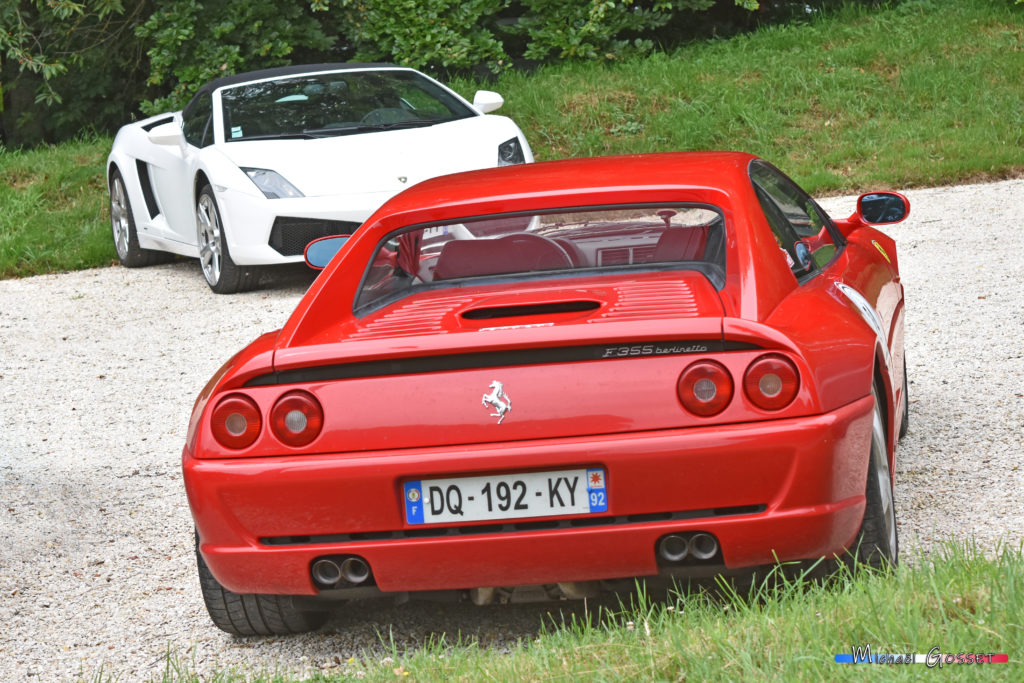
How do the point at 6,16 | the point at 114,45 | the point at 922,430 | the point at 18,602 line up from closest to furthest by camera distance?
the point at 18,602 < the point at 922,430 < the point at 6,16 < the point at 114,45

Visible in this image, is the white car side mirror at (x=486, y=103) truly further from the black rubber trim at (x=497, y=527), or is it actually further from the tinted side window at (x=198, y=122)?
the black rubber trim at (x=497, y=527)

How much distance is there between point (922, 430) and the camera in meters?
5.32

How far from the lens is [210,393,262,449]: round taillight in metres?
3.38

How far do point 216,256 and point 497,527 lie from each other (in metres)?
6.71

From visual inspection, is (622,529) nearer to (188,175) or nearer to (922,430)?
(922,430)

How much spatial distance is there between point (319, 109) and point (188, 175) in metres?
1.06

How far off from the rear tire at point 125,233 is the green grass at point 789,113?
1.54 feet

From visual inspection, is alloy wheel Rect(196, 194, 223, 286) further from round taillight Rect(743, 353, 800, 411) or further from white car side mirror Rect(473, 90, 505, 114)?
round taillight Rect(743, 353, 800, 411)

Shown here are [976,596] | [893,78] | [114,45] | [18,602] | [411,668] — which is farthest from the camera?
[114,45]

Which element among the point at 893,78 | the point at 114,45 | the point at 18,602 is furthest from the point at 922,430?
the point at 114,45

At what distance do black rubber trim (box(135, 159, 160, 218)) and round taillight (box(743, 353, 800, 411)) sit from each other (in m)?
8.28
